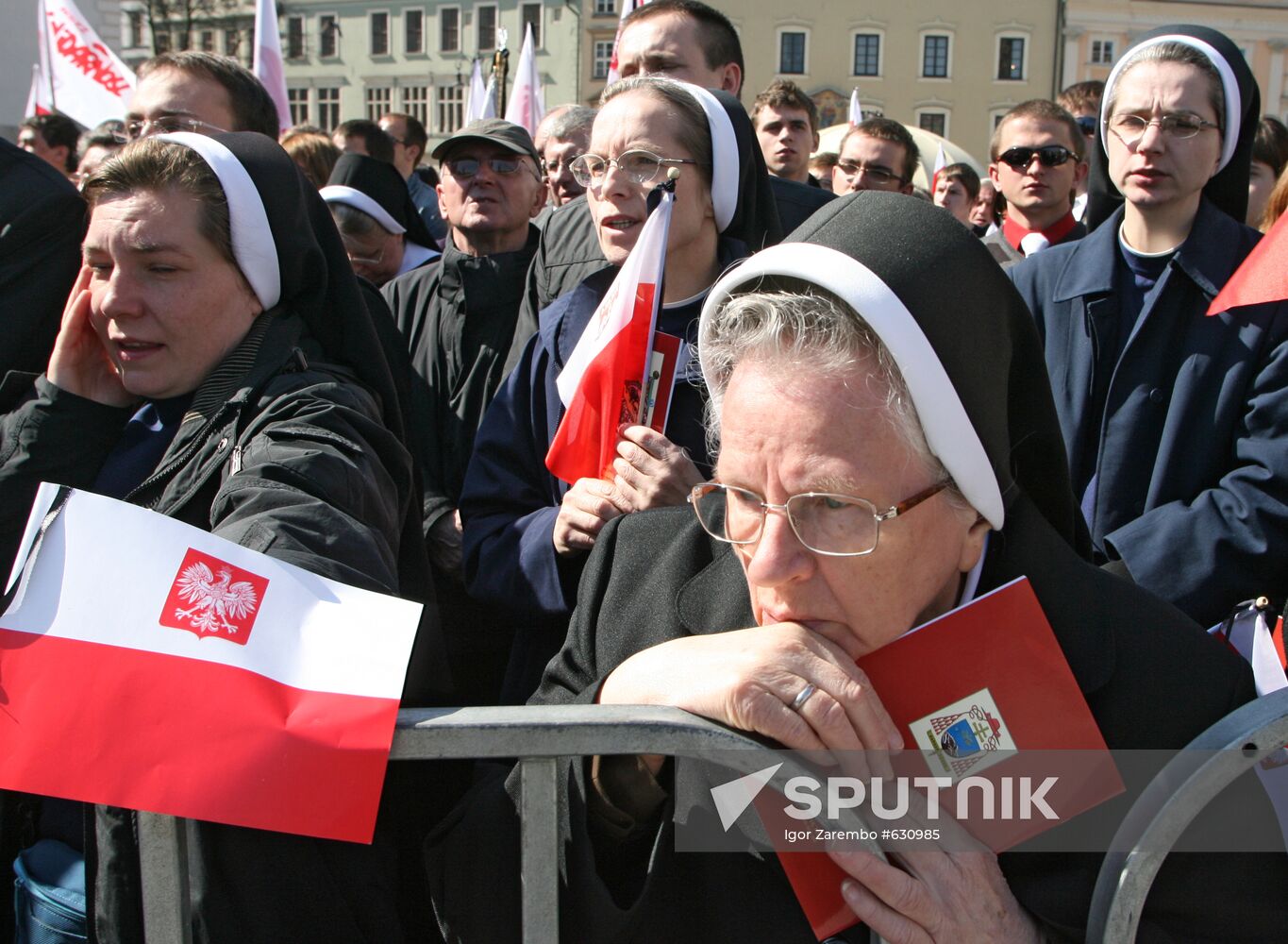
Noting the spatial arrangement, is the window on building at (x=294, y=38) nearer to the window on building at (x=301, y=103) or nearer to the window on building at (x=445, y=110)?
the window on building at (x=301, y=103)

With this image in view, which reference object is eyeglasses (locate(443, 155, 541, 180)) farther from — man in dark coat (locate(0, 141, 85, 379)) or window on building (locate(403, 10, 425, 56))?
window on building (locate(403, 10, 425, 56))

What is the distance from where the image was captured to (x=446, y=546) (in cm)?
373

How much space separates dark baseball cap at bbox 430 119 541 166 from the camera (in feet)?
16.4

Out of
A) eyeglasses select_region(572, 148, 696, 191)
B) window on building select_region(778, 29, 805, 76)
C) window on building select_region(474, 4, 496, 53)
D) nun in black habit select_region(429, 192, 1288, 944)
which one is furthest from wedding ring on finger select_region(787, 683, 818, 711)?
window on building select_region(474, 4, 496, 53)

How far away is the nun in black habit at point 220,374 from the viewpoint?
2248 mm

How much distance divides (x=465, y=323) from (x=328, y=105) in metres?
65.9

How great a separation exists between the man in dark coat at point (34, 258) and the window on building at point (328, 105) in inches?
2588

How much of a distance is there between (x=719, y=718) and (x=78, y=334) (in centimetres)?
183

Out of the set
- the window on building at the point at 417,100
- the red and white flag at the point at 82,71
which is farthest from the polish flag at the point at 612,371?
the window on building at the point at 417,100

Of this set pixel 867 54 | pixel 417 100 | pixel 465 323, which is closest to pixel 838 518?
pixel 465 323

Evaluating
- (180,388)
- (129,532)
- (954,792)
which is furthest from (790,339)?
(180,388)

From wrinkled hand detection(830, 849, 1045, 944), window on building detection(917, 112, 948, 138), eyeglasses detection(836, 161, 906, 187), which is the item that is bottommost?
window on building detection(917, 112, 948, 138)

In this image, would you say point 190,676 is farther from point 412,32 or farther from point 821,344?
point 412,32

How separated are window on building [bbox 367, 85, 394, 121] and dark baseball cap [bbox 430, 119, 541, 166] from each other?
205 feet
